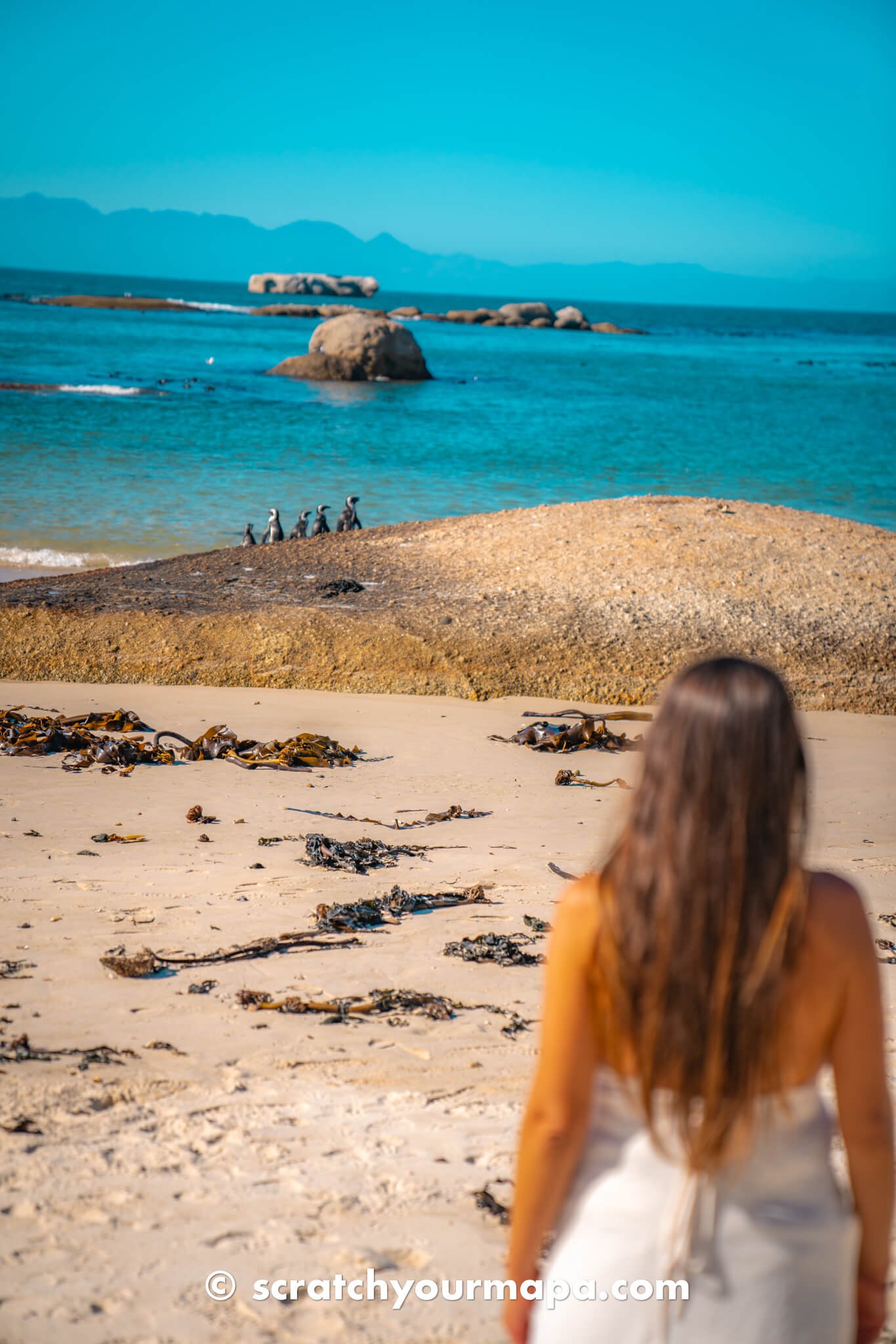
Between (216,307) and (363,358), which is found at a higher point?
(216,307)

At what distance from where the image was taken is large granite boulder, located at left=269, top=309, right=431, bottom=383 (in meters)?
41.9

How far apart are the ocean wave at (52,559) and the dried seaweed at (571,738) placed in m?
8.08

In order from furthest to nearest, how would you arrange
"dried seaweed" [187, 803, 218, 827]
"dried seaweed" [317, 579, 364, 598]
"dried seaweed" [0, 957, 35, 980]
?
"dried seaweed" [317, 579, 364, 598] → "dried seaweed" [187, 803, 218, 827] → "dried seaweed" [0, 957, 35, 980]

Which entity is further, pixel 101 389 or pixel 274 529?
pixel 101 389

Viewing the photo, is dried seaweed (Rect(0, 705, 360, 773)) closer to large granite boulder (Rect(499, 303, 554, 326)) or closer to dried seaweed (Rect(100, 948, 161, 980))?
dried seaweed (Rect(100, 948, 161, 980))

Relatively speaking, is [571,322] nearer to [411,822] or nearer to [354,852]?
[411,822]

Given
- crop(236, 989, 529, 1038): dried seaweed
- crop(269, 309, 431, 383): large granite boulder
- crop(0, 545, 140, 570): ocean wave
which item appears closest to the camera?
crop(236, 989, 529, 1038): dried seaweed

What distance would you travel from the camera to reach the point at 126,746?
23.0ft

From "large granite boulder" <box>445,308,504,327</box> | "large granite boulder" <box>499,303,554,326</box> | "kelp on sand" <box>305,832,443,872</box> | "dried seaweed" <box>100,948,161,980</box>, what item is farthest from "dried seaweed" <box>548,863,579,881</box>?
"large granite boulder" <box>499,303,554,326</box>

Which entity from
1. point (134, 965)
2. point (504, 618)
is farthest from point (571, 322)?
point (134, 965)

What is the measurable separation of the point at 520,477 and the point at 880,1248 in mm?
21320

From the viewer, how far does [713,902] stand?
4.67ft

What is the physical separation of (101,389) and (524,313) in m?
80.4

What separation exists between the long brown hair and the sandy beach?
134 mm
